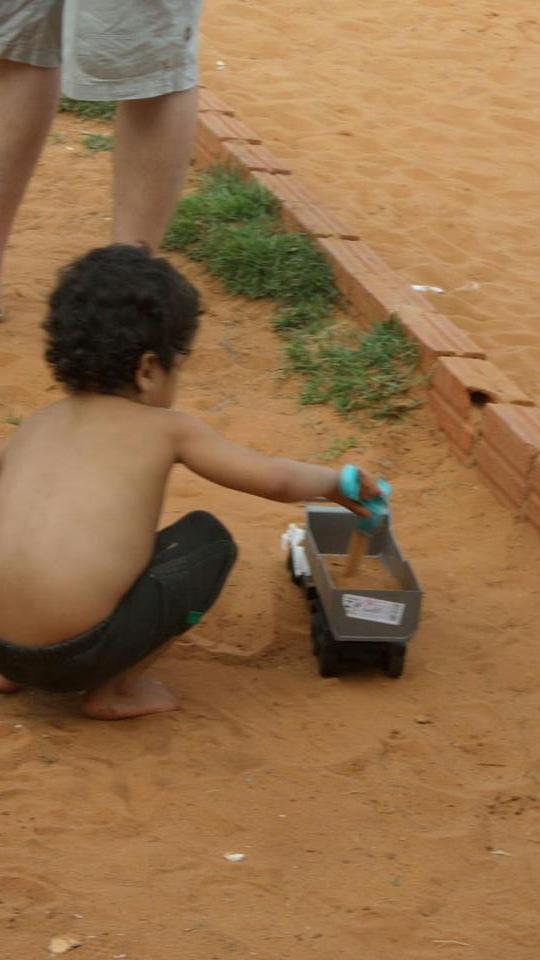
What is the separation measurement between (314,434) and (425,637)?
103 cm

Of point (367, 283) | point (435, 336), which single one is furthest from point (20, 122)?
point (435, 336)

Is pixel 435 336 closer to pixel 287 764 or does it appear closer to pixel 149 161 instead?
pixel 149 161

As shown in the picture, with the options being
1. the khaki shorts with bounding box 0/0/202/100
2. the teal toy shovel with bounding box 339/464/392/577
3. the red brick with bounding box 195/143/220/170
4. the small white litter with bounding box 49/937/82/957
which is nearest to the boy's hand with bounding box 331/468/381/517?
the teal toy shovel with bounding box 339/464/392/577

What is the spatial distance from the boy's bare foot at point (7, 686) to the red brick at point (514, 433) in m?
1.51

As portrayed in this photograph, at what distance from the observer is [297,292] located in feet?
16.5

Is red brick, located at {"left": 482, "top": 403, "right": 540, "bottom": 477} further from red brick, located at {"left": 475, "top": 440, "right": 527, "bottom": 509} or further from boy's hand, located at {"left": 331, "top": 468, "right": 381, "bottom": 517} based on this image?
boy's hand, located at {"left": 331, "top": 468, "right": 381, "bottom": 517}

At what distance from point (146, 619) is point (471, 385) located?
1.66 metres

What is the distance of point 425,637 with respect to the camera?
Result: 3.46m

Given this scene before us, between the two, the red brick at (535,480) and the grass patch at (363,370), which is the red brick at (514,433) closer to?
the red brick at (535,480)

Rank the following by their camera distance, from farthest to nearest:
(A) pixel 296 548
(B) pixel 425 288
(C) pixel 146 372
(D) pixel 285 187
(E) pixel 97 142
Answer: (E) pixel 97 142 < (D) pixel 285 187 < (B) pixel 425 288 < (A) pixel 296 548 < (C) pixel 146 372

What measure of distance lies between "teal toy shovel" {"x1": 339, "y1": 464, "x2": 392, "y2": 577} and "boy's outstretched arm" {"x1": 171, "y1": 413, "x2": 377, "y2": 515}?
0.02 meters

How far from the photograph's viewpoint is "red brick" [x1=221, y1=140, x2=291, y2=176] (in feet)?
19.5

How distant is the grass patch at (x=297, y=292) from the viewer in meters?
4.50

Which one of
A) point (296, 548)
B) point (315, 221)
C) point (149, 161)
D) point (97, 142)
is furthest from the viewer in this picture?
point (97, 142)
